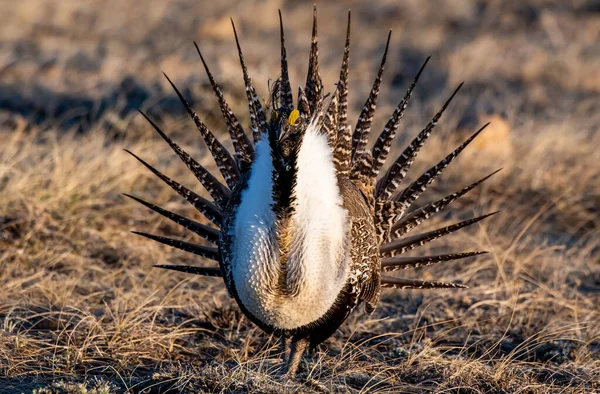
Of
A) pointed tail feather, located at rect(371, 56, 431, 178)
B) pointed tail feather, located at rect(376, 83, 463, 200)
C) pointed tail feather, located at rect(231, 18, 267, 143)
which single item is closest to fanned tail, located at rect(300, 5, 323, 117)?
pointed tail feather, located at rect(231, 18, 267, 143)

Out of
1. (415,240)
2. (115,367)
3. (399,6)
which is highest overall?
(415,240)

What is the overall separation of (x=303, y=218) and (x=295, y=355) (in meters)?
0.68

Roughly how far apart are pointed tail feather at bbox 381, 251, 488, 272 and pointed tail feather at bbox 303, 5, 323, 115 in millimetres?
726

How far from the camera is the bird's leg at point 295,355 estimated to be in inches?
124

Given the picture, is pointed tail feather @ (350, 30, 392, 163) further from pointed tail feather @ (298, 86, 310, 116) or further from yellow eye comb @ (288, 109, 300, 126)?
yellow eye comb @ (288, 109, 300, 126)

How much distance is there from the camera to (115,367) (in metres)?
3.17

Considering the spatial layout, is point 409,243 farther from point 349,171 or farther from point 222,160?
point 222,160

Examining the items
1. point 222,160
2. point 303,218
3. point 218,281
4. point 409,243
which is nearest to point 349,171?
point 409,243

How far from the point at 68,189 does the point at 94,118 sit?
6.61 ft

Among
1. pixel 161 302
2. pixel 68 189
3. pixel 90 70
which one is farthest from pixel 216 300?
pixel 90 70

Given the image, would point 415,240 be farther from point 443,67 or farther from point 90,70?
point 443,67

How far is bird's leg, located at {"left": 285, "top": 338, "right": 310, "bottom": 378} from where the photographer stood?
315 cm

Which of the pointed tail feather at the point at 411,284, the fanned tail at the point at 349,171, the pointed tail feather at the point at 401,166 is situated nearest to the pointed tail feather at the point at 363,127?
the fanned tail at the point at 349,171

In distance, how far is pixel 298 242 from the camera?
108 inches
